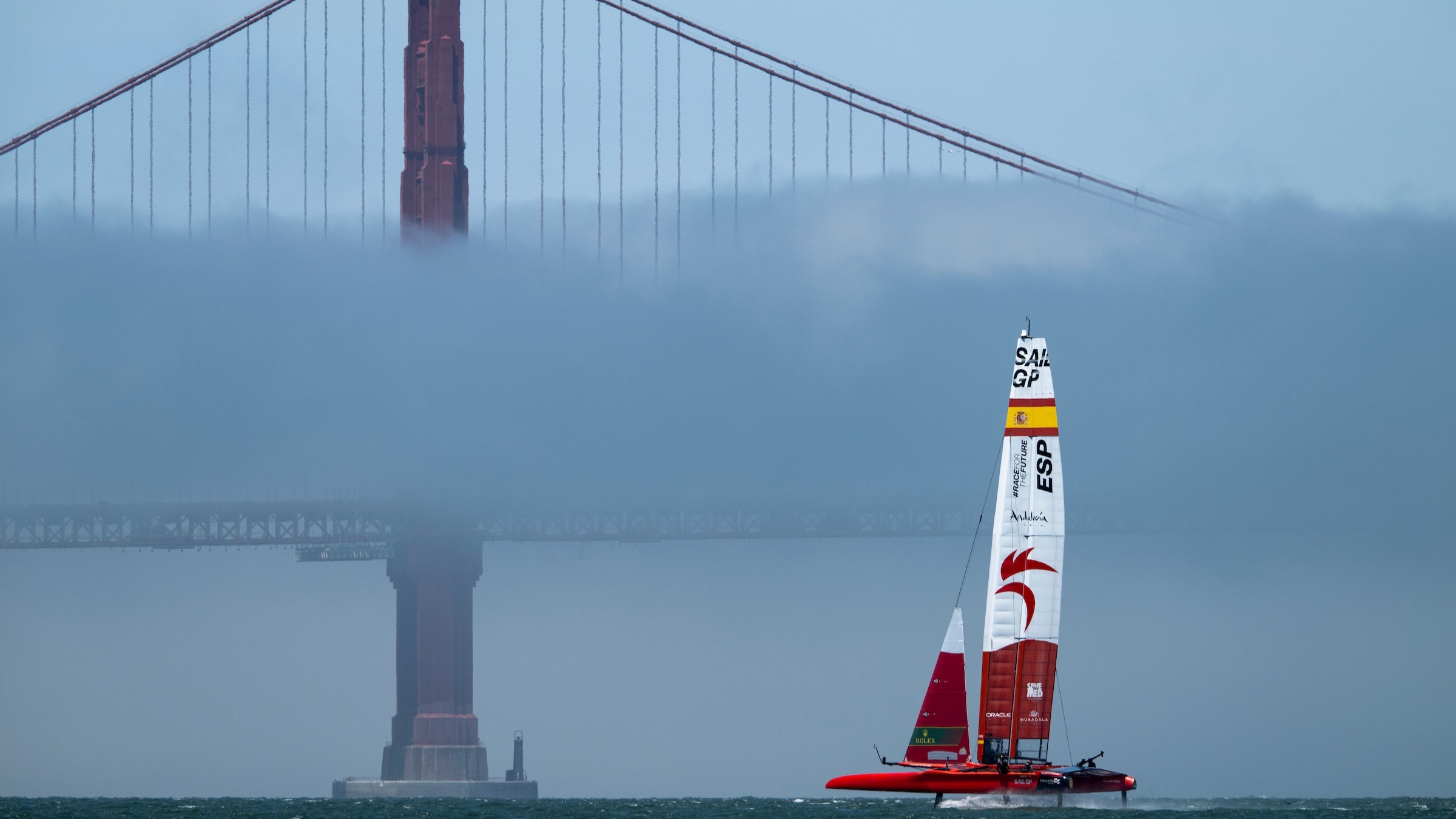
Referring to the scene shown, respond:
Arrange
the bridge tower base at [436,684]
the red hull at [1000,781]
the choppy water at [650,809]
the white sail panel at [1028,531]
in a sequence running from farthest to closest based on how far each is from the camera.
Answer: the bridge tower base at [436,684], the choppy water at [650,809], the white sail panel at [1028,531], the red hull at [1000,781]

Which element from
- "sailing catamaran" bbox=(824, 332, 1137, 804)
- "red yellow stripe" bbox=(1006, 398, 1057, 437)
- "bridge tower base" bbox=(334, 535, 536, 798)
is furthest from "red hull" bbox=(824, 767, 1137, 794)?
"bridge tower base" bbox=(334, 535, 536, 798)

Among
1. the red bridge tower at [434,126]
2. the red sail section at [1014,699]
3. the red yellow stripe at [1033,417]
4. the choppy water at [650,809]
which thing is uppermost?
the red bridge tower at [434,126]

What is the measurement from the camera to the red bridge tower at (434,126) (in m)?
72.0

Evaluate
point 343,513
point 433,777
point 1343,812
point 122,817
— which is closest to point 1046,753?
point 1343,812

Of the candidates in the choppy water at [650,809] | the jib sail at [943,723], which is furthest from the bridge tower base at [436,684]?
the jib sail at [943,723]

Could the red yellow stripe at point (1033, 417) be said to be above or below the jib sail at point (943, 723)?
above

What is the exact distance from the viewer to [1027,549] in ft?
117

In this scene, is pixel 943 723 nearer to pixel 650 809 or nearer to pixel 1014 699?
pixel 1014 699

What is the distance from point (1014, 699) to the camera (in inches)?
1385

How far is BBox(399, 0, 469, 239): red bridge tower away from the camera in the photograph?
7200 cm

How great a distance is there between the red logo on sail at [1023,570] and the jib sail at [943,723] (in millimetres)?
1385

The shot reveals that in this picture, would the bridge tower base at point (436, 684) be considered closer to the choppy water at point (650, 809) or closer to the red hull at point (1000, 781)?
the choppy water at point (650, 809)

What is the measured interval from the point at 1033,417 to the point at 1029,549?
1964 millimetres

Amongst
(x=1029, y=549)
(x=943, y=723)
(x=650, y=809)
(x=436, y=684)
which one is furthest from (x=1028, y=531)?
(x=436, y=684)
